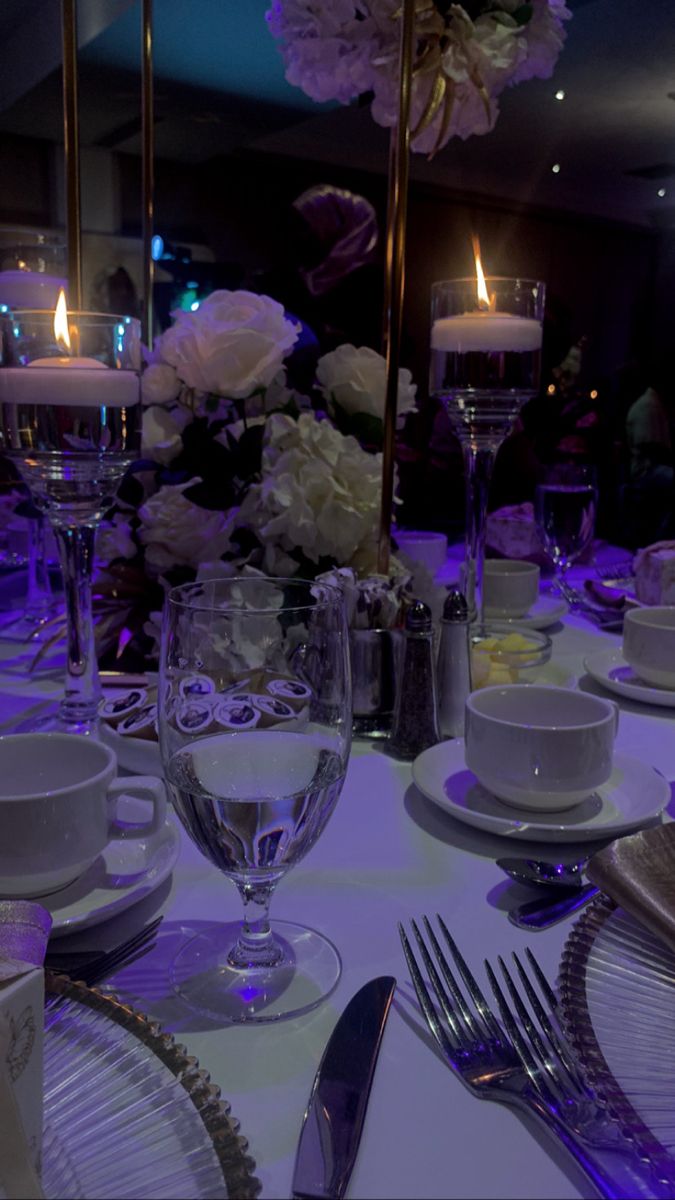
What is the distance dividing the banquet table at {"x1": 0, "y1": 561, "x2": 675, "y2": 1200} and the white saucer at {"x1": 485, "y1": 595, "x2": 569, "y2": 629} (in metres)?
0.39

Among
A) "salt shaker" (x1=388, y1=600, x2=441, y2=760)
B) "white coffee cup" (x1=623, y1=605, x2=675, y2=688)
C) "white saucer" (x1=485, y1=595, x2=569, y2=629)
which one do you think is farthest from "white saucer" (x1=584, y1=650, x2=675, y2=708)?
"salt shaker" (x1=388, y1=600, x2=441, y2=760)

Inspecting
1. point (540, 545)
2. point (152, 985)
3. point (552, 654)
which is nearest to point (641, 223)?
point (540, 545)

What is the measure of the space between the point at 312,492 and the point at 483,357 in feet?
0.84

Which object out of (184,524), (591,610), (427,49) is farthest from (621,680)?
(427,49)

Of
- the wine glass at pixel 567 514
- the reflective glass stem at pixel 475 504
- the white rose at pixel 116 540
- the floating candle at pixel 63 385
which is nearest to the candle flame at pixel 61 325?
the floating candle at pixel 63 385

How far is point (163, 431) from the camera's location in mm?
973

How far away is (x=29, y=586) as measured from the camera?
129 centimetres

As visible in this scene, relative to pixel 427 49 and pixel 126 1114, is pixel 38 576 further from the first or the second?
pixel 126 1114

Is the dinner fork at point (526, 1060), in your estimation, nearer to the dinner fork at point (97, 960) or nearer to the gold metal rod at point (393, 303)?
the dinner fork at point (97, 960)

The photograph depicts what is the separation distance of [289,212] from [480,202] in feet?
14.8

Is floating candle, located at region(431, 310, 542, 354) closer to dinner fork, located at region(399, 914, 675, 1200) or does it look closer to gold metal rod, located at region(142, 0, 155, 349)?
gold metal rod, located at region(142, 0, 155, 349)

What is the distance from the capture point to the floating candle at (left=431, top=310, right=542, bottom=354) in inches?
39.6

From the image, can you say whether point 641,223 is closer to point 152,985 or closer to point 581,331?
point 581,331

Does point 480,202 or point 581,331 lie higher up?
point 480,202
